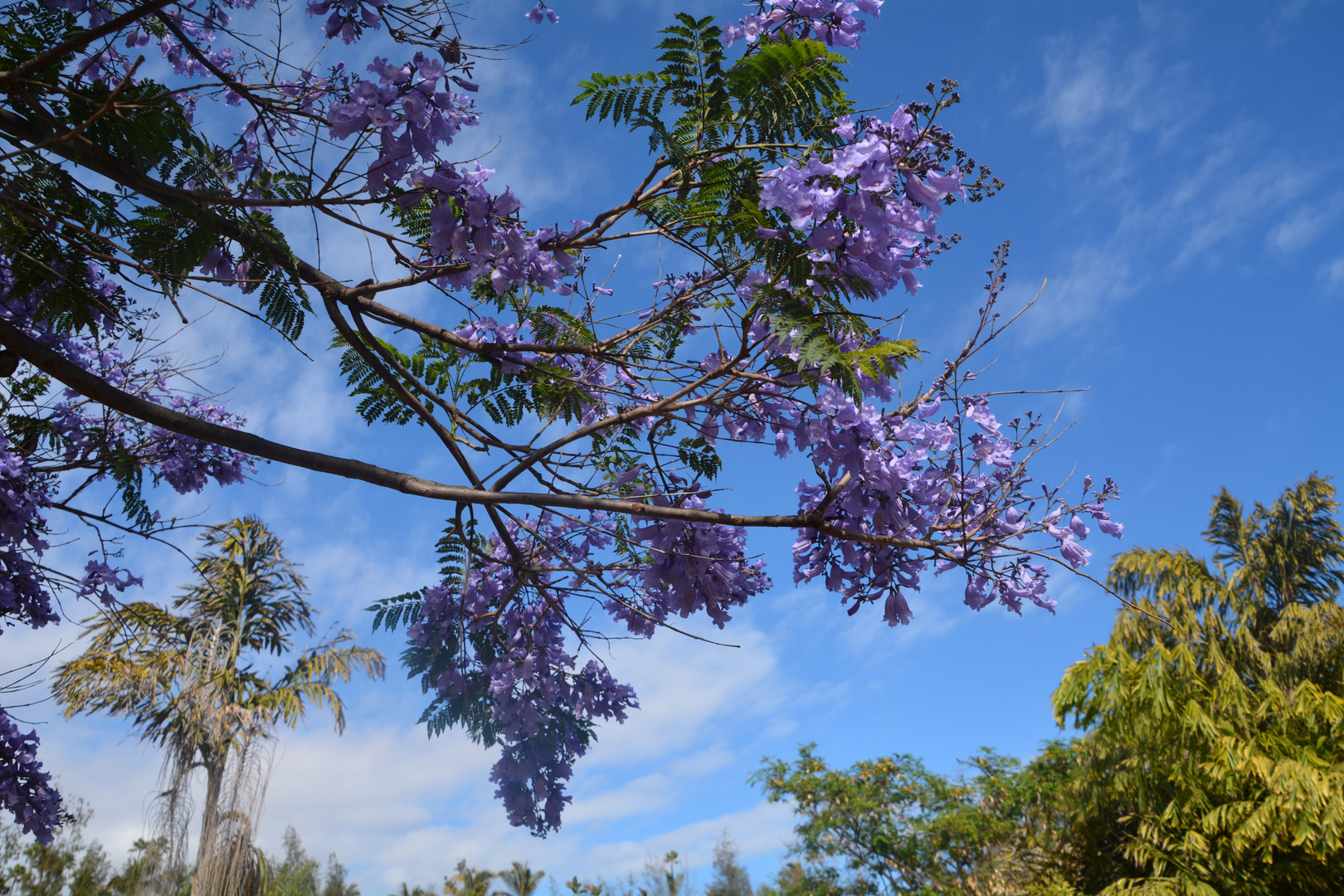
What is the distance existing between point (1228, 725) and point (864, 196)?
7638 mm

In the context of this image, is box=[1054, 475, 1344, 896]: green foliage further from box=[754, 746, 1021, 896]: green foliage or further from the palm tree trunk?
the palm tree trunk

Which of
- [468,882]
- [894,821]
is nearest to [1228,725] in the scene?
[894,821]

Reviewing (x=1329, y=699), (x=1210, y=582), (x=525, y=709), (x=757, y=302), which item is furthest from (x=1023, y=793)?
(x=757, y=302)

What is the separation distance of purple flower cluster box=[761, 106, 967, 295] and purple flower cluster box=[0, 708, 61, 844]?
3698 mm

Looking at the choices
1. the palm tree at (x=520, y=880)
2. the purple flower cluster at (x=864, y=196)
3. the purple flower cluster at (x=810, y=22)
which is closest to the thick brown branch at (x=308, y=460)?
the purple flower cluster at (x=864, y=196)

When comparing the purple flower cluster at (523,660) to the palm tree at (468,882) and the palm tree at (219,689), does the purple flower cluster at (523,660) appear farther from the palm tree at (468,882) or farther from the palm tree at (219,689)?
the palm tree at (468,882)

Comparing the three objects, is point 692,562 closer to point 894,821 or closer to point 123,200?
point 123,200

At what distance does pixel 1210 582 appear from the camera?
1029cm

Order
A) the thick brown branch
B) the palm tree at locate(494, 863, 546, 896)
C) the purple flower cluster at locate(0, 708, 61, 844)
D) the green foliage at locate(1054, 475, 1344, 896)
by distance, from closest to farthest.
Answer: the thick brown branch < the purple flower cluster at locate(0, 708, 61, 844) < the green foliage at locate(1054, 475, 1344, 896) < the palm tree at locate(494, 863, 546, 896)

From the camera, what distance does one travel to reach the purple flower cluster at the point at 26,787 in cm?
328

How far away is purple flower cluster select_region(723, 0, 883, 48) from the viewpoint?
7.48ft

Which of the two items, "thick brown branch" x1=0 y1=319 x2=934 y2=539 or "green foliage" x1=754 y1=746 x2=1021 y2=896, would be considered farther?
"green foliage" x1=754 y1=746 x2=1021 y2=896

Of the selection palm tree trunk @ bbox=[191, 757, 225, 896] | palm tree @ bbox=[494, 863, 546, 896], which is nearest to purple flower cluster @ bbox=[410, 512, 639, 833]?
palm tree trunk @ bbox=[191, 757, 225, 896]

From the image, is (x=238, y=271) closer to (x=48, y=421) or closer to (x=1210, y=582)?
(x=48, y=421)
